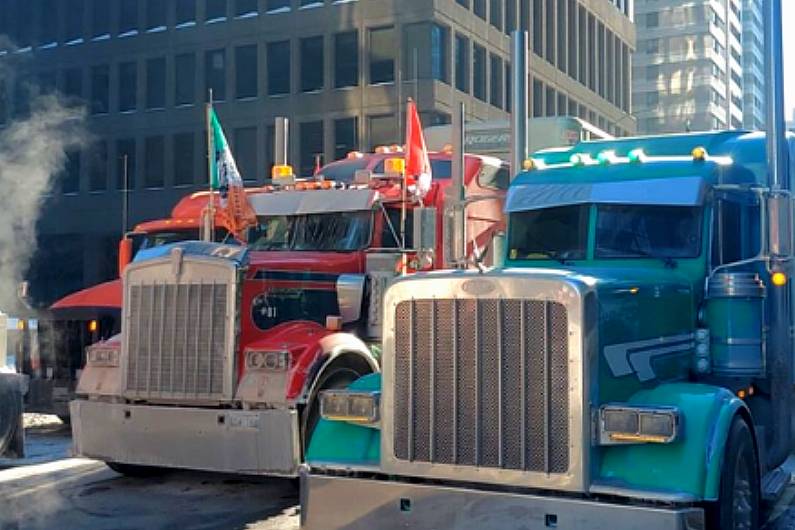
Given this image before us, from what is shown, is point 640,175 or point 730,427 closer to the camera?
point 730,427

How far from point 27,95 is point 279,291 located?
13345 mm

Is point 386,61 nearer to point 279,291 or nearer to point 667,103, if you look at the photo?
point 279,291

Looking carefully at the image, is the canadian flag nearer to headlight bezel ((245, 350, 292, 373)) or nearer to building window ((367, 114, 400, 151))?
headlight bezel ((245, 350, 292, 373))

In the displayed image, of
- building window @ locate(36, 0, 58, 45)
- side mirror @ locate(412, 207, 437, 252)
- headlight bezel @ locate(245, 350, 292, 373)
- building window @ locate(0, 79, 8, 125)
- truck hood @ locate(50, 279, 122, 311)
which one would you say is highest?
building window @ locate(36, 0, 58, 45)

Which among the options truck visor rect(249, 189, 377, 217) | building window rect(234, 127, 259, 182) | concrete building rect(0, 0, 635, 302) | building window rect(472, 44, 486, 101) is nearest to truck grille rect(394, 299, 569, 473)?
→ truck visor rect(249, 189, 377, 217)

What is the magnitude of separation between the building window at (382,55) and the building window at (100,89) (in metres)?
11.4

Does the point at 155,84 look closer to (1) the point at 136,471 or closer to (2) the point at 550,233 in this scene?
(1) the point at 136,471

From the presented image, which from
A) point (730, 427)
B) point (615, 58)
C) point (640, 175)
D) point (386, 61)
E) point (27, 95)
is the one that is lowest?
point (730, 427)

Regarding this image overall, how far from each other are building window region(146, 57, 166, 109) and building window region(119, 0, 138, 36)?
146 cm

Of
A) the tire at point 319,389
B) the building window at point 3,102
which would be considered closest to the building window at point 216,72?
the building window at point 3,102

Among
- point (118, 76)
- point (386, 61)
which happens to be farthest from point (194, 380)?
point (118, 76)

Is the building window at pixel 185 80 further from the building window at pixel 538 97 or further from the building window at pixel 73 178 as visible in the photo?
the building window at pixel 538 97

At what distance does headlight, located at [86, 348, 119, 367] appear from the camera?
852 cm

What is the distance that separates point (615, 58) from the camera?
53.2 m
